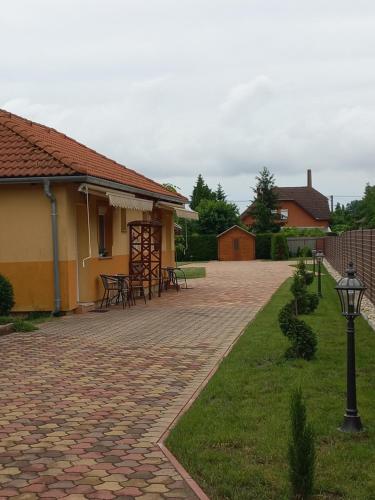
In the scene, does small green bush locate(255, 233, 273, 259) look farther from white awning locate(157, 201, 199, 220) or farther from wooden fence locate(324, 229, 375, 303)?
wooden fence locate(324, 229, 375, 303)

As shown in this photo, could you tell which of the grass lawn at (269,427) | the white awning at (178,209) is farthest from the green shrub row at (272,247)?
the grass lawn at (269,427)

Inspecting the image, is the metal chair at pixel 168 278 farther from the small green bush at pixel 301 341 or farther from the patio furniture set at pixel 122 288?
the small green bush at pixel 301 341

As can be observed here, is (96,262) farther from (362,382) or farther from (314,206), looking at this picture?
(314,206)

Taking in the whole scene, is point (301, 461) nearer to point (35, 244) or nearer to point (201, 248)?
point (35, 244)

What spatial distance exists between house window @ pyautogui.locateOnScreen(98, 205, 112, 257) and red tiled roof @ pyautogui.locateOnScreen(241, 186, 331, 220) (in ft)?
185

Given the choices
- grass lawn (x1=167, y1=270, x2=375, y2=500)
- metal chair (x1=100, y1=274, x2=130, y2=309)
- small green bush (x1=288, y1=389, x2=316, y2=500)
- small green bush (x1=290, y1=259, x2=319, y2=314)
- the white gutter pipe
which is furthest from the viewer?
metal chair (x1=100, y1=274, x2=130, y2=309)

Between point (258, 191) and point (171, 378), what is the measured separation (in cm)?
5554

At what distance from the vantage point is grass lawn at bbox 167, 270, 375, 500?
14.5 ft

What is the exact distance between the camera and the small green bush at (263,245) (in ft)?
170

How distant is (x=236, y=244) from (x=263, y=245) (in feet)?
7.34

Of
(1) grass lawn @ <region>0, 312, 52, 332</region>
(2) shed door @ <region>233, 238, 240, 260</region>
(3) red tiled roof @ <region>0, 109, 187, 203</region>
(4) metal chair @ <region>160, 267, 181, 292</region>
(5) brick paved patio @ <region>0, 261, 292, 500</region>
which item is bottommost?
(5) brick paved patio @ <region>0, 261, 292, 500</region>

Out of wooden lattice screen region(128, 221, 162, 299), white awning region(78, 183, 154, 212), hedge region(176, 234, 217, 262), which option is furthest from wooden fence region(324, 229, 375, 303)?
hedge region(176, 234, 217, 262)

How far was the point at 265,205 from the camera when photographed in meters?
61.0

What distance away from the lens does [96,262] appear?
1598cm
